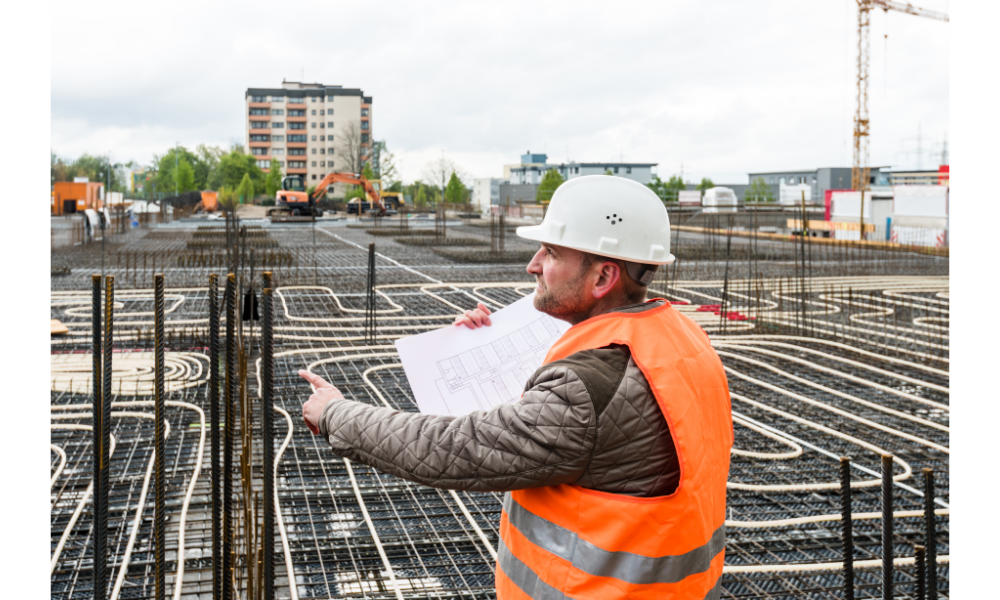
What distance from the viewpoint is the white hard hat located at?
1.42m

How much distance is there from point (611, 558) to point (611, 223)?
0.56 meters

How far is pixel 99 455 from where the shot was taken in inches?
71.3

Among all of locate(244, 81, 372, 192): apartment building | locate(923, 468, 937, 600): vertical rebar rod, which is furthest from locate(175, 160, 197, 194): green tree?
locate(923, 468, 937, 600): vertical rebar rod

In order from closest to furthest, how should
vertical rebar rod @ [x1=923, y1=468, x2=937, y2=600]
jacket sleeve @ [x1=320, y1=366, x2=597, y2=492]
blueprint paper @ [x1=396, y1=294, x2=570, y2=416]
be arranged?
jacket sleeve @ [x1=320, y1=366, x2=597, y2=492]
blueprint paper @ [x1=396, y1=294, x2=570, y2=416]
vertical rebar rod @ [x1=923, y1=468, x2=937, y2=600]

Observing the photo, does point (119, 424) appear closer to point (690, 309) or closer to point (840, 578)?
point (840, 578)

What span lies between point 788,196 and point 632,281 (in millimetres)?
54937

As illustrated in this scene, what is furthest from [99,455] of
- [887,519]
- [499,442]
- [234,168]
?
[234,168]

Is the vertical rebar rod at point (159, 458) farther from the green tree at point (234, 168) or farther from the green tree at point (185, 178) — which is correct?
the green tree at point (234, 168)

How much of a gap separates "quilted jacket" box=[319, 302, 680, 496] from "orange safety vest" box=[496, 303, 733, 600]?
26mm

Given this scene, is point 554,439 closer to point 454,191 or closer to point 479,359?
point 479,359

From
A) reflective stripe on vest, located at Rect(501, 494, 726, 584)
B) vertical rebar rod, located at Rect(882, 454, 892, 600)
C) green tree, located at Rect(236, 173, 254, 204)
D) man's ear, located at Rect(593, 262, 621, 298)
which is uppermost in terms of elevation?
green tree, located at Rect(236, 173, 254, 204)

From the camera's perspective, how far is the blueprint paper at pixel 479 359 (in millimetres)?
1750

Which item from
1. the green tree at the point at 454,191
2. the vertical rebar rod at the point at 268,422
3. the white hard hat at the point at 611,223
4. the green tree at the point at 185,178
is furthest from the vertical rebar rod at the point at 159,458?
the green tree at the point at 185,178

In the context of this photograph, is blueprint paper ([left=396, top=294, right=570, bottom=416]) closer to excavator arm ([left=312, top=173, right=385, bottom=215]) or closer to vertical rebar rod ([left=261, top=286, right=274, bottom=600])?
vertical rebar rod ([left=261, top=286, right=274, bottom=600])
